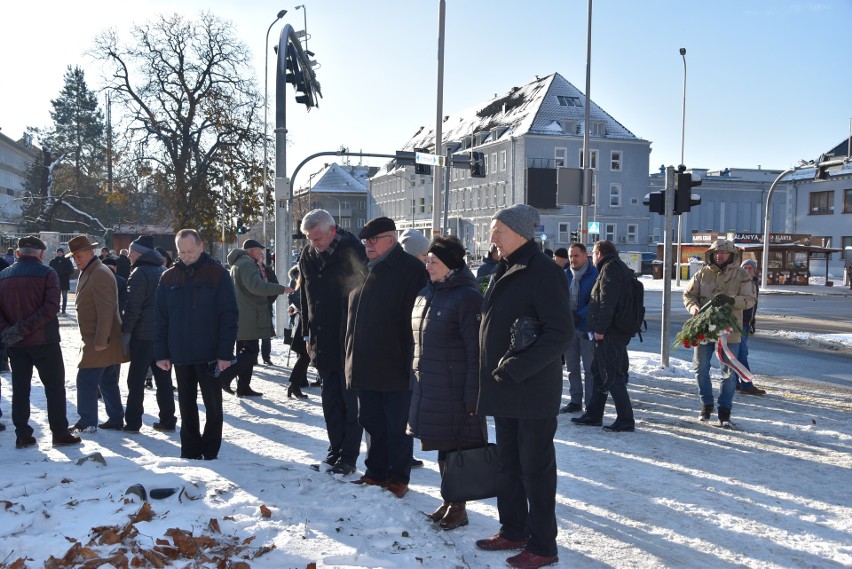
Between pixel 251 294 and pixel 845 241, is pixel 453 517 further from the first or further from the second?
pixel 845 241

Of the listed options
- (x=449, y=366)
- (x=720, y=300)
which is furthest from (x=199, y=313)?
(x=720, y=300)

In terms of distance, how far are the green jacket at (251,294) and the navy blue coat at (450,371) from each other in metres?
5.34

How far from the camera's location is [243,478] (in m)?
5.91

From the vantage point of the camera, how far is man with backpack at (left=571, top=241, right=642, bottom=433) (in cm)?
823

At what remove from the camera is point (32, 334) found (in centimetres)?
722

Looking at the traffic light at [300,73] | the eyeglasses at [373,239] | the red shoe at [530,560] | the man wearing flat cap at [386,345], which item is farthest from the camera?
the traffic light at [300,73]

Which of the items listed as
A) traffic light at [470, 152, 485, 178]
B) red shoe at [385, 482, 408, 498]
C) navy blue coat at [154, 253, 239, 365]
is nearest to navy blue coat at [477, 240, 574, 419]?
red shoe at [385, 482, 408, 498]

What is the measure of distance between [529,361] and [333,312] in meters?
2.38

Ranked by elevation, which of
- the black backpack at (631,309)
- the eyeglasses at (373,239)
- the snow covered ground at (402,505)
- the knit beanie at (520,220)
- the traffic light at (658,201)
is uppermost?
the traffic light at (658,201)

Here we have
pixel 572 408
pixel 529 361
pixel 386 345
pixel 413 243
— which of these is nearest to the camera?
pixel 529 361

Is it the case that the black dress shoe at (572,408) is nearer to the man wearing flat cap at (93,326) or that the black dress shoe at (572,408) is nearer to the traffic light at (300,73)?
the man wearing flat cap at (93,326)

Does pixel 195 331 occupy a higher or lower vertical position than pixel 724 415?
higher

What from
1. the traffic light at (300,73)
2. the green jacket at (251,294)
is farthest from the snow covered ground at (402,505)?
the traffic light at (300,73)

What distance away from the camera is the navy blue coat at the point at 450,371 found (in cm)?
509
